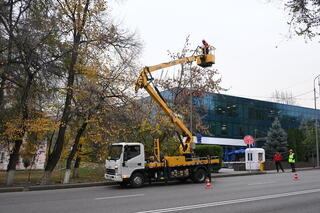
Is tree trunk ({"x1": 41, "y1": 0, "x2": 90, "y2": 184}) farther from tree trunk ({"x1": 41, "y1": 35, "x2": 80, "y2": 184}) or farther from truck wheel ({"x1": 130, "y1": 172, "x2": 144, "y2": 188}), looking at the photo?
truck wheel ({"x1": 130, "y1": 172, "x2": 144, "y2": 188})

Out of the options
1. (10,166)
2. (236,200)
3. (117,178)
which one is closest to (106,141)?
(117,178)

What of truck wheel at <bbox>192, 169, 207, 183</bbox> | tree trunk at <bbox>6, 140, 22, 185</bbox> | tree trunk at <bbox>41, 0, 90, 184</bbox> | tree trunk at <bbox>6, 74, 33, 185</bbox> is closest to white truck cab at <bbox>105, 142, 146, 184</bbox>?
truck wheel at <bbox>192, 169, 207, 183</bbox>

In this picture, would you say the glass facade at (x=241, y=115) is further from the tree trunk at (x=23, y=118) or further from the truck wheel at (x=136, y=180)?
the tree trunk at (x=23, y=118)

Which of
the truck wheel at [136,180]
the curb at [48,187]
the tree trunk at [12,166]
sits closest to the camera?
the curb at [48,187]

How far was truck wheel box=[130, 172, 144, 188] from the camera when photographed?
16.0 meters

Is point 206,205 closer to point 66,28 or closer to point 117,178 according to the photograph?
point 117,178

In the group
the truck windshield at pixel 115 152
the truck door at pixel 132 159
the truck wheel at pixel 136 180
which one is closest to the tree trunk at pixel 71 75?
the truck windshield at pixel 115 152

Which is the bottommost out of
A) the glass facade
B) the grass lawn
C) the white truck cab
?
the grass lawn

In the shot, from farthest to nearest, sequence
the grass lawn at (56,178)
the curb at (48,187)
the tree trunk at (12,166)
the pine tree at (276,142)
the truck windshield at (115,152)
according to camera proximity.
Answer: the pine tree at (276,142) < the grass lawn at (56,178) < the tree trunk at (12,166) < the truck windshield at (115,152) < the curb at (48,187)

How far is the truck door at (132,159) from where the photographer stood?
631 inches

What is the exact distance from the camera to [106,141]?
1962 cm

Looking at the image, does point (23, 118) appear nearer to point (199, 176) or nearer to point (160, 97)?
point (160, 97)

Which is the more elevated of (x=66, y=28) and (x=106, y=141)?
(x=66, y=28)

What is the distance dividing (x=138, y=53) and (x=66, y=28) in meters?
4.90
